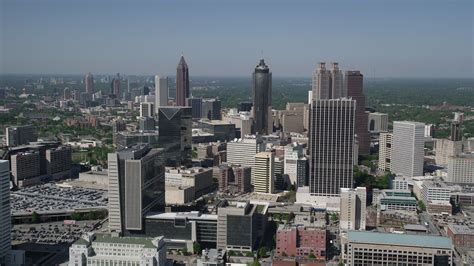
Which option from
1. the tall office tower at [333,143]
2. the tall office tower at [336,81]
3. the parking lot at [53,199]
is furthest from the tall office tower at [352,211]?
the tall office tower at [336,81]

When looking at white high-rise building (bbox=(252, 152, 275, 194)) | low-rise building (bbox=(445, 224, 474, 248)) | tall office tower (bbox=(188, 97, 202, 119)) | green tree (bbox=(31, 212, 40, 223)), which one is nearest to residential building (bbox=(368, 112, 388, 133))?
tall office tower (bbox=(188, 97, 202, 119))

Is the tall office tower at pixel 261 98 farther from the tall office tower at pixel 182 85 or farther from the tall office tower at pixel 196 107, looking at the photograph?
the tall office tower at pixel 196 107

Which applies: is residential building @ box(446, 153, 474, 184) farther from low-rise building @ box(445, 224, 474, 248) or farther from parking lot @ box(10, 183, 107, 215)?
parking lot @ box(10, 183, 107, 215)

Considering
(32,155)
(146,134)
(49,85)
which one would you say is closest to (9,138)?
(32,155)

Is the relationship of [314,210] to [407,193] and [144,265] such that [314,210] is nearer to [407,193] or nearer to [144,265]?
[407,193]

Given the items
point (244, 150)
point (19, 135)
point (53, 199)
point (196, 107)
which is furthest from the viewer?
point (196, 107)

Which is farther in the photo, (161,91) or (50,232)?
(161,91)

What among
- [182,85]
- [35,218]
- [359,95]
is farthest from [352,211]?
[182,85]

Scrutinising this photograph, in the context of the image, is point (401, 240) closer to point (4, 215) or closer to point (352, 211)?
point (352, 211)
